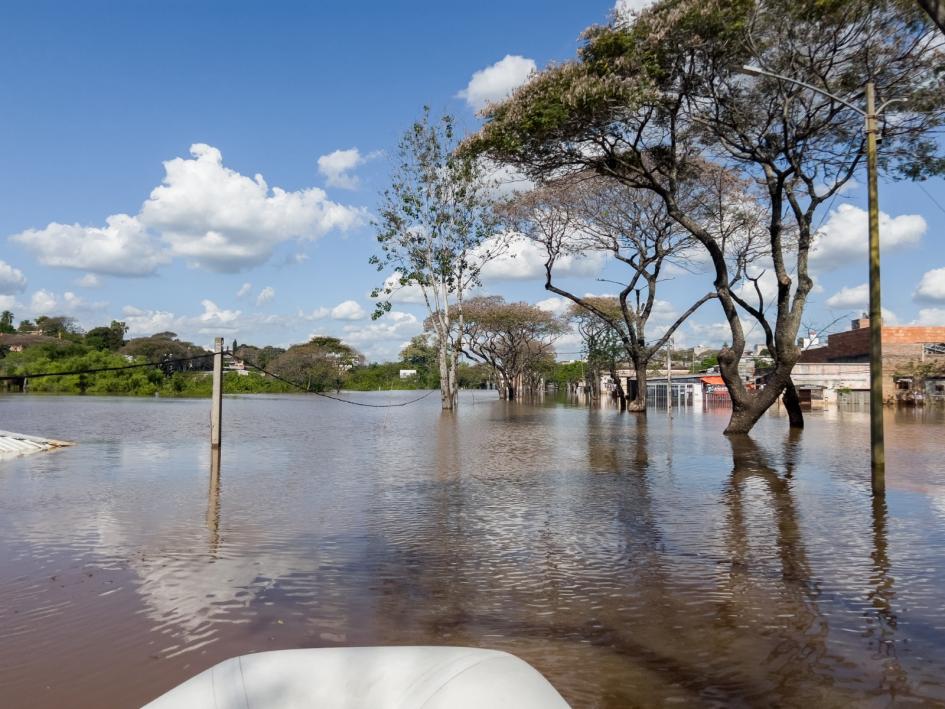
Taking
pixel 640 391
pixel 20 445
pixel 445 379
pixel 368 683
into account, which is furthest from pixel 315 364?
pixel 368 683

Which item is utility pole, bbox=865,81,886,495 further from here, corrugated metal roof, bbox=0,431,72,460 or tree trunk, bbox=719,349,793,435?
corrugated metal roof, bbox=0,431,72,460

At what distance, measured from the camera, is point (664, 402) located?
2264 inches

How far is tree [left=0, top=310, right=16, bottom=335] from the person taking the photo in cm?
10959

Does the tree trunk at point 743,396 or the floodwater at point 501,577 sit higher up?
the tree trunk at point 743,396

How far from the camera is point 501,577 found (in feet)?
17.5

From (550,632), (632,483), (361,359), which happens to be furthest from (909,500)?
(361,359)

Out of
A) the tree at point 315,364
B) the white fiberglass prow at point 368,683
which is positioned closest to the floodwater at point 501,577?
the white fiberglass prow at point 368,683

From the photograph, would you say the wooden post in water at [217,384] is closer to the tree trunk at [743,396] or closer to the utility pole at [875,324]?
the utility pole at [875,324]

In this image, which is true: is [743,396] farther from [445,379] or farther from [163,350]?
[163,350]

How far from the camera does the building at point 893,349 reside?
49188 millimetres

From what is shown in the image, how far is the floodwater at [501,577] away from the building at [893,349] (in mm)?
44894

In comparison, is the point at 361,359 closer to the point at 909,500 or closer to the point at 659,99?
the point at 659,99

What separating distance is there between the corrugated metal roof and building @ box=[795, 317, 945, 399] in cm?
5073

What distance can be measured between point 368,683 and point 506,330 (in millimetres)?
58887
